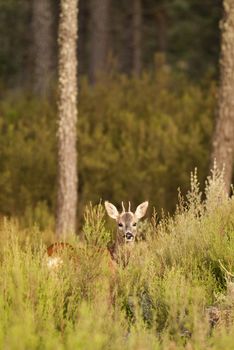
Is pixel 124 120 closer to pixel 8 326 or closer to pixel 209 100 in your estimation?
pixel 209 100

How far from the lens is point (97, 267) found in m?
8.92

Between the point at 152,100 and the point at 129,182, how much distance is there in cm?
265

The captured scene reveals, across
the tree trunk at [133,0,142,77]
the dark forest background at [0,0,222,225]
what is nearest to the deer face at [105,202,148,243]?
the dark forest background at [0,0,222,225]

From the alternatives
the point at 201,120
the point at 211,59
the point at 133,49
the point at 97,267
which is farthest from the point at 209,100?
the point at 211,59

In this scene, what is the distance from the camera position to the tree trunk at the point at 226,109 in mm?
15000

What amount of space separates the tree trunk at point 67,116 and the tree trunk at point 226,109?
221 cm

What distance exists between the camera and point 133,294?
28.3 ft

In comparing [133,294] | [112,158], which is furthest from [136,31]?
[133,294]

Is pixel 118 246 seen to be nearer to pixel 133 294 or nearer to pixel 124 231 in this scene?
pixel 124 231

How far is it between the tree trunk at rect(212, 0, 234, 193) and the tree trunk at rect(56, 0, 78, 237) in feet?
7.26

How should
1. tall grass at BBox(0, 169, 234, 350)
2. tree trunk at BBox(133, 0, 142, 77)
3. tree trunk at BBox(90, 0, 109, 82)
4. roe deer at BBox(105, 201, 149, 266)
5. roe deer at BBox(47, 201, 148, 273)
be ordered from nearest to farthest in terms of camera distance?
tall grass at BBox(0, 169, 234, 350) < roe deer at BBox(47, 201, 148, 273) < roe deer at BBox(105, 201, 149, 266) < tree trunk at BBox(90, 0, 109, 82) < tree trunk at BBox(133, 0, 142, 77)

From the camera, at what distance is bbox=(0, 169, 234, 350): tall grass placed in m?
7.27

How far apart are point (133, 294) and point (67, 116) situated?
258 inches

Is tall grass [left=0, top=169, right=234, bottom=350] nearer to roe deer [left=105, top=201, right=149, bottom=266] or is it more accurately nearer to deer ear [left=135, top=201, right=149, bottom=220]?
roe deer [left=105, top=201, right=149, bottom=266]
